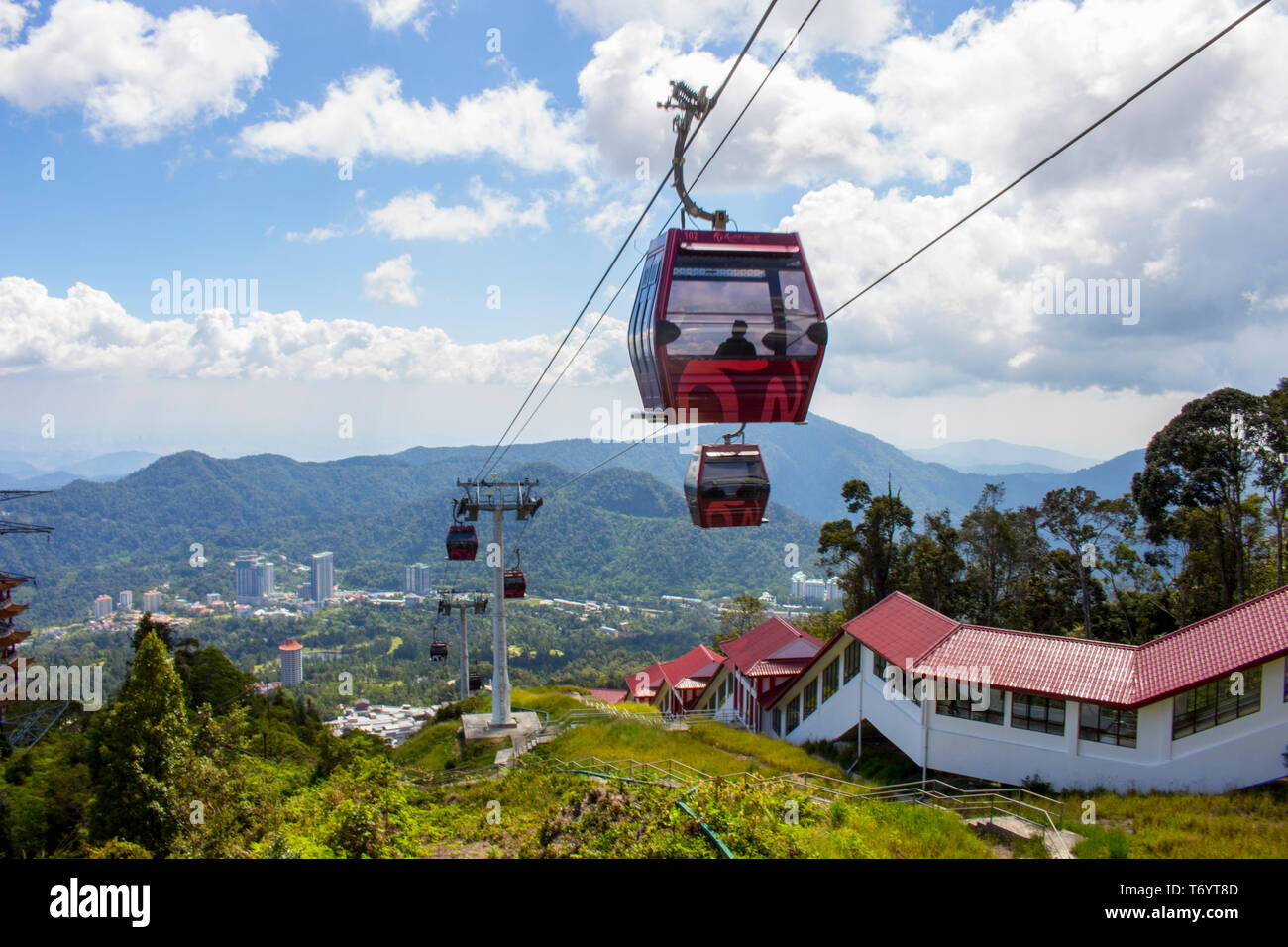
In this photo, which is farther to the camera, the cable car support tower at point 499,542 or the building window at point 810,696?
the cable car support tower at point 499,542

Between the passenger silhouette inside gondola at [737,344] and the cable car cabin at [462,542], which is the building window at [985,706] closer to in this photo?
the passenger silhouette inside gondola at [737,344]

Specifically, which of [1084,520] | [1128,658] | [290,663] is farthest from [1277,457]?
[290,663]

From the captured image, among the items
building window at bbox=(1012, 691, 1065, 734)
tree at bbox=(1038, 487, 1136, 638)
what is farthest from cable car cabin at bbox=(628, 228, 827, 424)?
tree at bbox=(1038, 487, 1136, 638)

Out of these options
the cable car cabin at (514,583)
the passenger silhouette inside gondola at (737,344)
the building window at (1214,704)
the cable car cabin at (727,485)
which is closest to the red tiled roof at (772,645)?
the cable car cabin at (514,583)

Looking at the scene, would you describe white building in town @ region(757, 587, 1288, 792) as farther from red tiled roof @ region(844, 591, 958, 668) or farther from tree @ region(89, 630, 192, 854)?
tree @ region(89, 630, 192, 854)

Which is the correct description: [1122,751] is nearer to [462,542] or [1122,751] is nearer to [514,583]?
[514,583]
